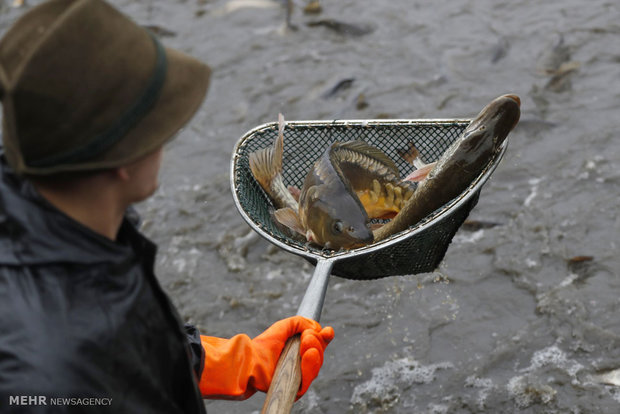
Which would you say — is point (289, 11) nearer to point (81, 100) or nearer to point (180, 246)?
point (180, 246)

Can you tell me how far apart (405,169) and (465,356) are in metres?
1.21

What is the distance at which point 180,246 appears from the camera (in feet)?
17.7

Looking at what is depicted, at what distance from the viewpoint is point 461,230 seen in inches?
199

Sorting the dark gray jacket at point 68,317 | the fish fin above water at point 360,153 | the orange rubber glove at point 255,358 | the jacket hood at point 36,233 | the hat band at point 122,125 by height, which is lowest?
the orange rubber glove at point 255,358

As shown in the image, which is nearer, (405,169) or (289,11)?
(405,169)

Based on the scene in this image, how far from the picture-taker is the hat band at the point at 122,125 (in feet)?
A: 5.08

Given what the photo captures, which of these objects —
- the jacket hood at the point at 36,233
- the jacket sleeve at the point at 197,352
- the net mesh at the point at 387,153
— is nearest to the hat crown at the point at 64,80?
the jacket hood at the point at 36,233

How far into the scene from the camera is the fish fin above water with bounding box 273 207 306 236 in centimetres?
326

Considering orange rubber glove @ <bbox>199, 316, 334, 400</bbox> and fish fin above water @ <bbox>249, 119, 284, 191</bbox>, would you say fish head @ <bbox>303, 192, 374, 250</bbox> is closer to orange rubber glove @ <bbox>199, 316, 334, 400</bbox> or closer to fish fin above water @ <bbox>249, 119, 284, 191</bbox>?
fish fin above water @ <bbox>249, 119, 284, 191</bbox>

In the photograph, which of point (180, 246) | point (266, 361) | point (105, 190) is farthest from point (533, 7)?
point (105, 190)

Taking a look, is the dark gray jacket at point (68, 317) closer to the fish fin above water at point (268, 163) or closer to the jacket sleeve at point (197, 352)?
the jacket sleeve at point (197, 352)

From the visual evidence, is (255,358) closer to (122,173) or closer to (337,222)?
(337,222)

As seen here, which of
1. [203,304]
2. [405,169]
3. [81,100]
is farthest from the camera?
[203,304]

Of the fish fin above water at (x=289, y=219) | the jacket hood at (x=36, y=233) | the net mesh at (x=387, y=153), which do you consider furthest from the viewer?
the fish fin above water at (x=289, y=219)
